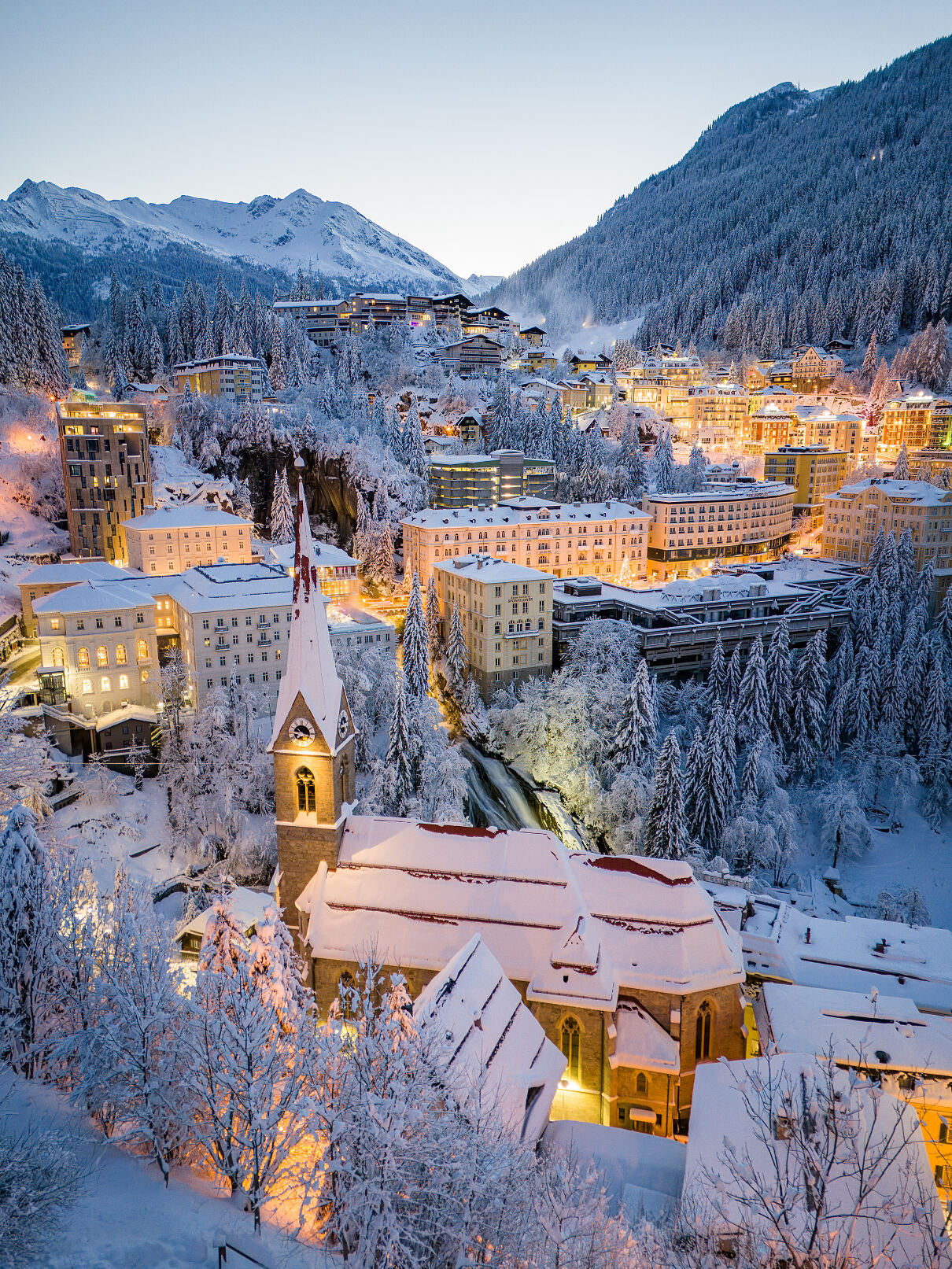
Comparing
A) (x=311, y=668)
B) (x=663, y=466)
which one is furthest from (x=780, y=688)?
(x=663, y=466)

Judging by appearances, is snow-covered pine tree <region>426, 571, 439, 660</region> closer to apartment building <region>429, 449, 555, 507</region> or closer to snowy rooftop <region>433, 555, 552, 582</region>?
snowy rooftop <region>433, 555, 552, 582</region>

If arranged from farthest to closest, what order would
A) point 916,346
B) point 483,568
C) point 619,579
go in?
point 916,346 < point 619,579 < point 483,568

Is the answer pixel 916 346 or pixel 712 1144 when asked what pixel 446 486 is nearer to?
pixel 712 1144

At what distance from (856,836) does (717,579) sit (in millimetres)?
32174

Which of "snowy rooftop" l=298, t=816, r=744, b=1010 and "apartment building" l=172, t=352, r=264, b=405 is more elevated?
"apartment building" l=172, t=352, r=264, b=405

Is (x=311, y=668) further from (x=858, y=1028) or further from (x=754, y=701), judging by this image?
(x=754, y=701)

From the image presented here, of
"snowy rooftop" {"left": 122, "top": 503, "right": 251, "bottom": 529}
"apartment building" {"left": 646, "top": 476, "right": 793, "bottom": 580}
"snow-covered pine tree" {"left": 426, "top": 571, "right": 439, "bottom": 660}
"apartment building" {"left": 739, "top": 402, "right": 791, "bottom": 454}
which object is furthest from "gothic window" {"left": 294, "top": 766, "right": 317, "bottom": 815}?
"apartment building" {"left": 739, "top": 402, "right": 791, "bottom": 454}

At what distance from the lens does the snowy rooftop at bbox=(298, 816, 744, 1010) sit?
24.7 m

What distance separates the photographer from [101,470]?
76.1 m

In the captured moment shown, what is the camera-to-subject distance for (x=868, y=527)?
92438 millimetres

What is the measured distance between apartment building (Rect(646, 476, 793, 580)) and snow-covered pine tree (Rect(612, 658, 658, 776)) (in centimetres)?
3912

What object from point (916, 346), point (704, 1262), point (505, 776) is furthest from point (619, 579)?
point (916, 346)

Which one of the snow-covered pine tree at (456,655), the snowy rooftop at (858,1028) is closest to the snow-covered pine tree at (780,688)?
the snow-covered pine tree at (456,655)

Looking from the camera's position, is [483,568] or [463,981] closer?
[463,981]
